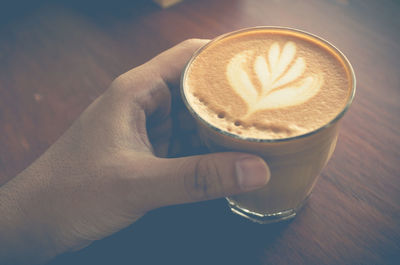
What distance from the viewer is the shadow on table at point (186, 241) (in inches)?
29.2

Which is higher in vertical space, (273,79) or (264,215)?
(273,79)

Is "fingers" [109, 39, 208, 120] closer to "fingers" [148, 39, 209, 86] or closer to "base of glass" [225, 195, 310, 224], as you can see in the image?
"fingers" [148, 39, 209, 86]

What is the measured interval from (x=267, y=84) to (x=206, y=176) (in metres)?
0.24

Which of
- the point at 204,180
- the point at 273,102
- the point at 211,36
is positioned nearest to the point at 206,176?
the point at 204,180

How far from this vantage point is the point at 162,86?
2.85 feet

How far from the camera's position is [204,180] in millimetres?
619

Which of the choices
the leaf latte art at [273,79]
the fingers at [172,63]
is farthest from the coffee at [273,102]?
the fingers at [172,63]

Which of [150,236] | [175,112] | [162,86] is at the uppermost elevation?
[162,86]

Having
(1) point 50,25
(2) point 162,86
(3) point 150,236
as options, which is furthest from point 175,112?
(1) point 50,25

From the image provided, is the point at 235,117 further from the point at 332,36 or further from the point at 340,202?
the point at 332,36

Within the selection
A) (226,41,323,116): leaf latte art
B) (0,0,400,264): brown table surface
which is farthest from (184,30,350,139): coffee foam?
(0,0,400,264): brown table surface

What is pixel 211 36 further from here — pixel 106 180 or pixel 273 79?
pixel 106 180

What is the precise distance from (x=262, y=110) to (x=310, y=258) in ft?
1.05

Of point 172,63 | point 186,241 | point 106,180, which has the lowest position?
point 186,241
